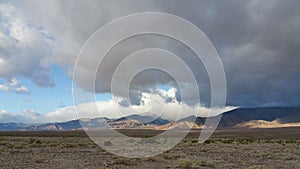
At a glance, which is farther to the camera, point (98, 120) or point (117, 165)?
point (98, 120)

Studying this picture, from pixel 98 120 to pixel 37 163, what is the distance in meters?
5.82

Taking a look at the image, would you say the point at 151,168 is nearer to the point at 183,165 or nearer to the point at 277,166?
the point at 183,165

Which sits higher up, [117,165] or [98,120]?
[98,120]

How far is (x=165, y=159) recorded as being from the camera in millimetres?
22250

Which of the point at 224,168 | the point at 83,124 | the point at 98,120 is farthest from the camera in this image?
the point at 98,120

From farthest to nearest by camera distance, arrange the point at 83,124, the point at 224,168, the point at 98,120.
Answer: the point at 98,120, the point at 83,124, the point at 224,168

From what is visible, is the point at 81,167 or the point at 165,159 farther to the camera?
the point at 165,159

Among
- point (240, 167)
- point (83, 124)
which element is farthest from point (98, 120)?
point (240, 167)

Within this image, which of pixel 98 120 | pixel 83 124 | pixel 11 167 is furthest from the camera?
pixel 98 120

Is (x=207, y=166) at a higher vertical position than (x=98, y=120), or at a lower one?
lower

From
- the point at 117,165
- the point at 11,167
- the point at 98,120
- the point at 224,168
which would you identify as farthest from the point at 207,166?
the point at 11,167

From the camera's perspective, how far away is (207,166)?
18.7 meters

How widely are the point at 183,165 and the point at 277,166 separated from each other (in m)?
6.04

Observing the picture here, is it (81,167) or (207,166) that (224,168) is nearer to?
(207,166)
